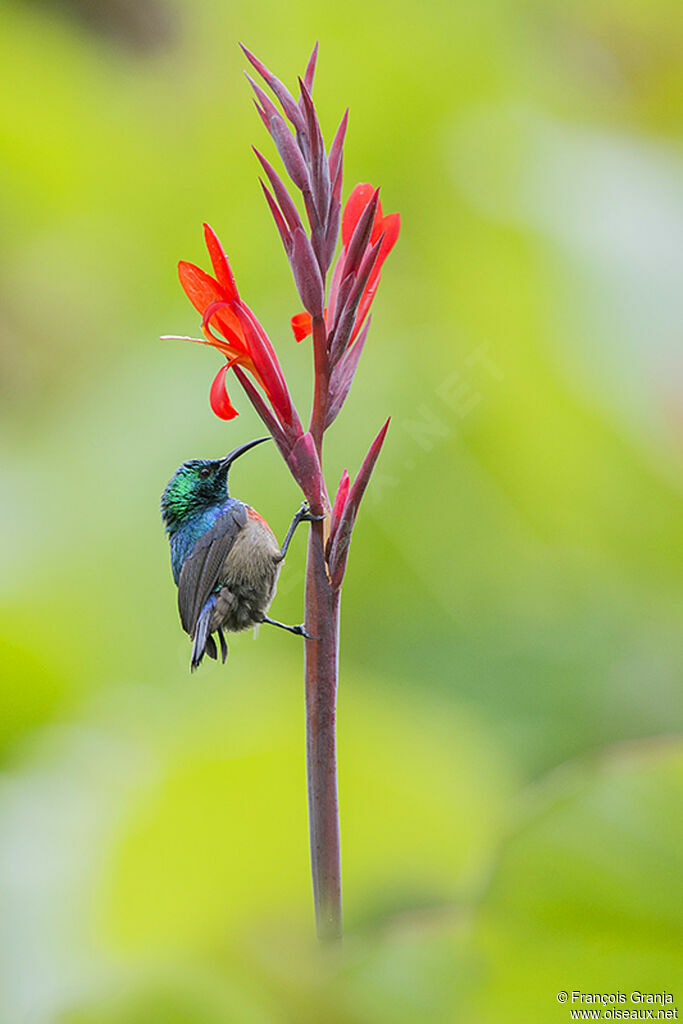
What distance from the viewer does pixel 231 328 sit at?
0.23m

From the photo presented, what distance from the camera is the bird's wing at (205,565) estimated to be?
0.27m

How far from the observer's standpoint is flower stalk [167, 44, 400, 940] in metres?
0.21

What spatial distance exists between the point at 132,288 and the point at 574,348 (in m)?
0.41

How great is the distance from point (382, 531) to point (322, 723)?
0.39m

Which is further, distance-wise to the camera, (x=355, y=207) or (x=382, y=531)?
(x=382, y=531)

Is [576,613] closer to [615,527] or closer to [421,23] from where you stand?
[615,527]

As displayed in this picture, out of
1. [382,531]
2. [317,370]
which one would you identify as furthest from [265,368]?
[382,531]

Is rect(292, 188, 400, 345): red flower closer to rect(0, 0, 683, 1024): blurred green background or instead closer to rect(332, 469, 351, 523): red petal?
rect(332, 469, 351, 523): red petal

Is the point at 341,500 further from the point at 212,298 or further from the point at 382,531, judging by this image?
the point at 382,531

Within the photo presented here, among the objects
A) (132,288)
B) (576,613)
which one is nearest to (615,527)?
(576,613)

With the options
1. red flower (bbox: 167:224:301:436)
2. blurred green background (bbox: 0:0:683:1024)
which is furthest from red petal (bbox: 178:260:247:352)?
blurred green background (bbox: 0:0:683:1024)

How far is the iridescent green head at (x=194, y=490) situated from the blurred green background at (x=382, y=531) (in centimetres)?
15

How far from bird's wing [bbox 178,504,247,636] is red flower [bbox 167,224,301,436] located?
0.06 meters

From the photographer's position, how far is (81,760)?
0.50 m
